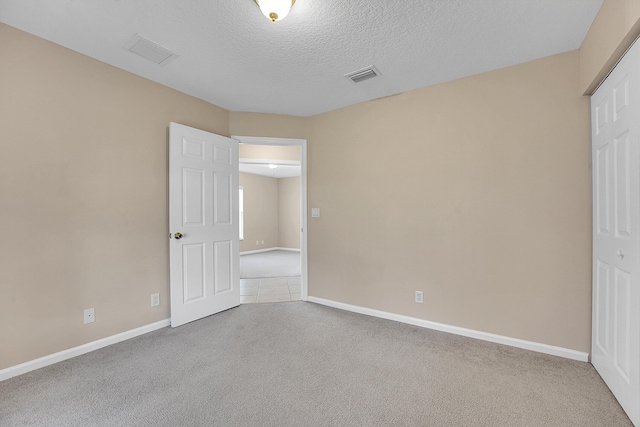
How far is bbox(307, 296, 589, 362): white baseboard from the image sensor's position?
2217 millimetres

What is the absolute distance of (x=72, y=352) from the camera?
7.39ft

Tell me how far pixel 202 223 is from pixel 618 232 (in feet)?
11.4

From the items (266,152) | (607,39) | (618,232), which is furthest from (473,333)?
(266,152)

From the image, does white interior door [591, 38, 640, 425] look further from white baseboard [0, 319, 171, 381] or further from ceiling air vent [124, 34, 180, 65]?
white baseboard [0, 319, 171, 381]

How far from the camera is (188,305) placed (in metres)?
2.99

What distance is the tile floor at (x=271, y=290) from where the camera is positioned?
12.7 feet

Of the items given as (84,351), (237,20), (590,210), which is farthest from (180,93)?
(590,210)

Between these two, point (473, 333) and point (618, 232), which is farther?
point (473, 333)

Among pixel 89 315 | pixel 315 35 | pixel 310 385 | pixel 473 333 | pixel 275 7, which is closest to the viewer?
pixel 275 7

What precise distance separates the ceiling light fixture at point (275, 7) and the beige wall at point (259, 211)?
269 inches

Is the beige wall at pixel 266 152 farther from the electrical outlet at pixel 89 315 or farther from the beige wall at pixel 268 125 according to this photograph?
the electrical outlet at pixel 89 315

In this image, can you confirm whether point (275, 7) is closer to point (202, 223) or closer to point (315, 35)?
point (315, 35)

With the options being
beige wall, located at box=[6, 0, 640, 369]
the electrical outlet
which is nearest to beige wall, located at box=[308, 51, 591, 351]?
beige wall, located at box=[6, 0, 640, 369]

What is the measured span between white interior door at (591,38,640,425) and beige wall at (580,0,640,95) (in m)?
0.07
